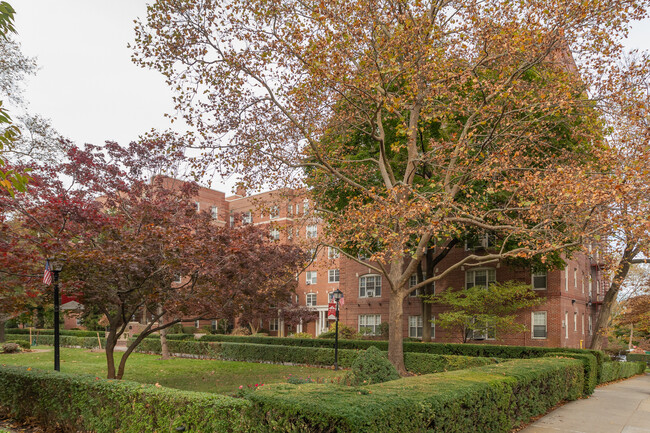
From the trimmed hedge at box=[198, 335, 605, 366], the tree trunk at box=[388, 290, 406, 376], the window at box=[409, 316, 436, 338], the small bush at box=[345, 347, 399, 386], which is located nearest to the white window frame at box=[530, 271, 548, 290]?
the window at box=[409, 316, 436, 338]

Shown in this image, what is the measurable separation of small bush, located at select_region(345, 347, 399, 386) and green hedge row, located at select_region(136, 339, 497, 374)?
6499mm

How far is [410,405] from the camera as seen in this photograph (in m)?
6.07

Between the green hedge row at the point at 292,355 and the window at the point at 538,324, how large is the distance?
35.1ft

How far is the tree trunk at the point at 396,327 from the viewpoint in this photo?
687 inches

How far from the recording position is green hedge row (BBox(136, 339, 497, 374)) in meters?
20.7

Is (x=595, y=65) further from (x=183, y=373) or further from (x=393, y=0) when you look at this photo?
(x=183, y=373)

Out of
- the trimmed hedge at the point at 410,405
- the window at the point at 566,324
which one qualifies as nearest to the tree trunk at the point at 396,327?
the trimmed hedge at the point at 410,405

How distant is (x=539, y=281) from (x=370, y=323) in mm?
12725

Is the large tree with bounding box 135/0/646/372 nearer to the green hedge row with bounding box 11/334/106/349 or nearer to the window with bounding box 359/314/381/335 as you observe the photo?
the window with bounding box 359/314/381/335

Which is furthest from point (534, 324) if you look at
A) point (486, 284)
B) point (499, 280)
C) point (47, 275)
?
point (47, 275)

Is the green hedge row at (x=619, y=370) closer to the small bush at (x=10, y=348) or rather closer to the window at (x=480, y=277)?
the window at (x=480, y=277)

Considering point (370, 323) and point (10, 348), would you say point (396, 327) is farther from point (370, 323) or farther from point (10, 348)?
point (10, 348)

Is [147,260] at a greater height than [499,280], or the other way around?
[147,260]

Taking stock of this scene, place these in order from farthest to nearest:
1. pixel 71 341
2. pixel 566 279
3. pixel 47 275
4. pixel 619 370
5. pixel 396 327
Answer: pixel 71 341
pixel 566 279
pixel 619 370
pixel 396 327
pixel 47 275
